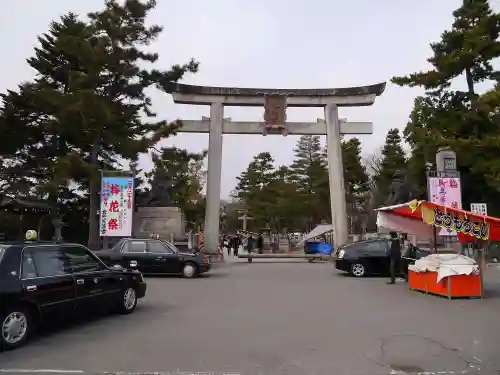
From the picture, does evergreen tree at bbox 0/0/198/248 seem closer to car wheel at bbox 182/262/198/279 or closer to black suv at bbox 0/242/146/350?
car wheel at bbox 182/262/198/279

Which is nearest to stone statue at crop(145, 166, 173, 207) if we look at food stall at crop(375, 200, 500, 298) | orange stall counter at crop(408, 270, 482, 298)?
food stall at crop(375, 200, 500, 298)

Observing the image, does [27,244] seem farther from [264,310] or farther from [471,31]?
[471,31]

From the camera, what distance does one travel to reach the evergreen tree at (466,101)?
2602cm

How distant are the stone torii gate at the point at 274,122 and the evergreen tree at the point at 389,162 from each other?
18041 mm

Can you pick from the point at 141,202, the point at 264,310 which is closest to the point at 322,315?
the point at 264,310

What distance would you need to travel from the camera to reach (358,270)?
1789 centimetres

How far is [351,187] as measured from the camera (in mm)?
54594

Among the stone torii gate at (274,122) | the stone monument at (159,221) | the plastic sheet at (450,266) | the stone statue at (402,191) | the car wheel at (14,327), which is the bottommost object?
the car wheel at (14,327)

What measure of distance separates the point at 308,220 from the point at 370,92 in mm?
35021

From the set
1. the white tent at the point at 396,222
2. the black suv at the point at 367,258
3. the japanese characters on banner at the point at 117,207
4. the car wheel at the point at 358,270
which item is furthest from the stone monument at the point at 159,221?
the white tent at the point at 396,222

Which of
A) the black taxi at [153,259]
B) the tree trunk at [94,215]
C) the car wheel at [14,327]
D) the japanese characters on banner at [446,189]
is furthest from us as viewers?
the tree trunk at [94,215]

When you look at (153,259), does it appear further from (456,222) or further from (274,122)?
(274,122)

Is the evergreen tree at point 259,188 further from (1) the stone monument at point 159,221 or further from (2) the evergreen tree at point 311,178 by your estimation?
(1) the stone monument at point 159,221

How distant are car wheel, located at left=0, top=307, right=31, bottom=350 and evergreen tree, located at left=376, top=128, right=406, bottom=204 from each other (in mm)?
42682
